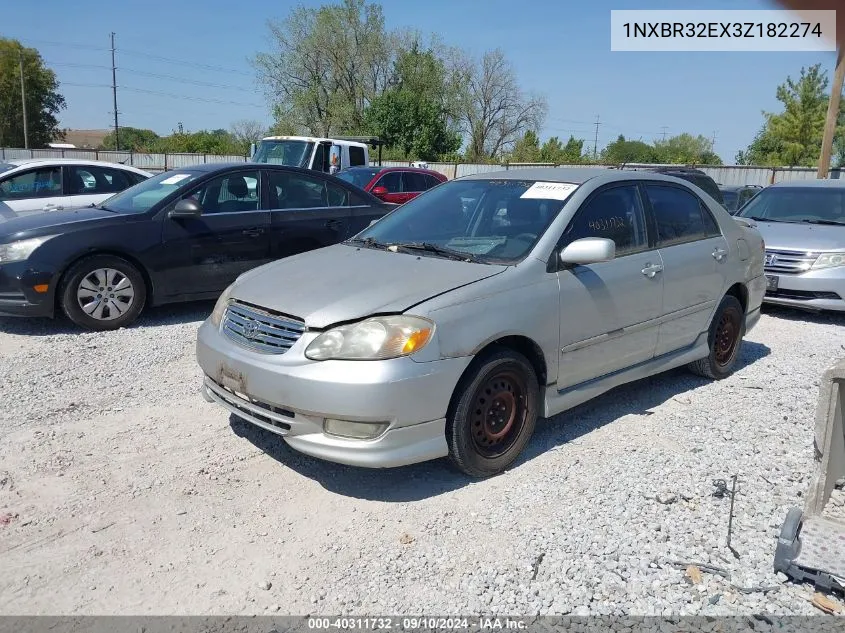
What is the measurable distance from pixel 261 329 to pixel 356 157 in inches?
636

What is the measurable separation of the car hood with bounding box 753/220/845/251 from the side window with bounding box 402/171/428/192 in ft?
27.3

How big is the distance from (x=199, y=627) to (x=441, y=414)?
1447 mm

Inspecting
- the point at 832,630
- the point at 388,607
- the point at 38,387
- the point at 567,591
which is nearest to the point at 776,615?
the point at 832,630

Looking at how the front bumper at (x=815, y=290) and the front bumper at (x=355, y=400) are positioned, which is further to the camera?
the front bumper at (x=815, y=290)

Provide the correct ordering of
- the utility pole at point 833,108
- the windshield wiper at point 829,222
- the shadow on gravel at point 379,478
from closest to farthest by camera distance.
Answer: the shadow on gravel at point 379,478 < the windshield wiper at point 829,222 < the utility pole at point 833,108

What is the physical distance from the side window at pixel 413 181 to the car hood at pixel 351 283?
11406mm

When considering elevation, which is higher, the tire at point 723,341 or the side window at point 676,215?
the side window at point 676,215

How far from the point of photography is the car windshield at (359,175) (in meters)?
14.8

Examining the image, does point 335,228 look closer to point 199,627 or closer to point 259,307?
point 259,307

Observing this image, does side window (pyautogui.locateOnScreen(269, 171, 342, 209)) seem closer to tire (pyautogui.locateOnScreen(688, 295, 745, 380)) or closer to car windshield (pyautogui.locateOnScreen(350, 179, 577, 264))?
car windshield (pyautogui.locateOnScreen(350, 179, 577, 264))

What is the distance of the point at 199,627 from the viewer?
2.62 metres

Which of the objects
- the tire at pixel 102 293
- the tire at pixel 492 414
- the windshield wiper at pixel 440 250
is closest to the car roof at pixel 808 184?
the windshield wiper at pixel 440 250

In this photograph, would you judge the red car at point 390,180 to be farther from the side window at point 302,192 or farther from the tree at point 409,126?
the tree at point 409,126

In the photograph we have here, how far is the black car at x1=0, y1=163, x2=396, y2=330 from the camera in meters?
6.26
